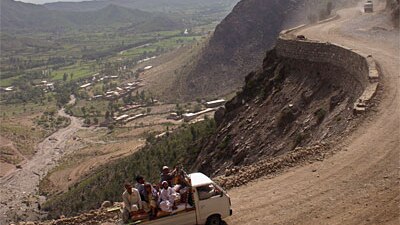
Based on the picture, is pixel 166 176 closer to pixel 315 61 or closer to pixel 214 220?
pixel 214 220

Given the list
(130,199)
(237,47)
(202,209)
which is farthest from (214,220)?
(237,47)

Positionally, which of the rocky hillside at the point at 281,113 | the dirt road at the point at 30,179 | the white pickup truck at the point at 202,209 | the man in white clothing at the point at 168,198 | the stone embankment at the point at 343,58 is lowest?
the dirt road at the point at 30,179

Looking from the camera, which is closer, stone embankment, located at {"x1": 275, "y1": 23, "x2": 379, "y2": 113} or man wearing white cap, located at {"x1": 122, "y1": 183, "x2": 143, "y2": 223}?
man wearing white cap, located at {"x1": 122, "y1": 183, "x2": 143, "y2": 223}

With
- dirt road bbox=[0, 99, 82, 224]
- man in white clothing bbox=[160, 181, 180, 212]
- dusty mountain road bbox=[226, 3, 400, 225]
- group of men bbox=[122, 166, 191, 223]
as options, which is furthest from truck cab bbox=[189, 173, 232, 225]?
dirt road bbox=[0, 99, 82, 224]

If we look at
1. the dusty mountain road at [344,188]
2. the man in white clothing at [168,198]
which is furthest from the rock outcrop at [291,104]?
the man in white clothing at [168,198]

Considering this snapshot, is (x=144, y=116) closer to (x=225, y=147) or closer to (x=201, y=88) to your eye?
(x=201, y=88)

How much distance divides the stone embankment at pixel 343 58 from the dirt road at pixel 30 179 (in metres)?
40.6

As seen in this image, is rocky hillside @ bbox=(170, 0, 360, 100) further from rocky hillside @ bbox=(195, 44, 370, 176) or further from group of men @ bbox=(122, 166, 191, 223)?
group of men @ bbox=(122, 166, 191, 223)

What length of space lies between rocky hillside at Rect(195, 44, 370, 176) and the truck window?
25.1 ft

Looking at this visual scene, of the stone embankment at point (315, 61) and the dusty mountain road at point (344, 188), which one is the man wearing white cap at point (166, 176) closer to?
the dusty mountain road at point (344, 188)

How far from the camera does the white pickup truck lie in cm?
1378

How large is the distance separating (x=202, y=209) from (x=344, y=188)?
5213 mm

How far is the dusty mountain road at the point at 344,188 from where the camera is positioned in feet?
47.9

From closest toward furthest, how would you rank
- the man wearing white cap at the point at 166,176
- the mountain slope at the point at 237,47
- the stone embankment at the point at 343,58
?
1. the man wearing white cap at the point at 166,176
2. the stone embankment at the point at 343,58
3. the mountain slope at the point at 237,47
